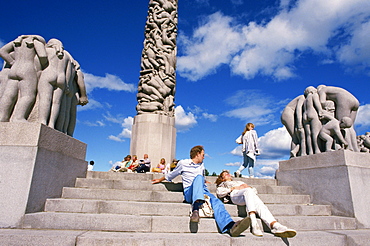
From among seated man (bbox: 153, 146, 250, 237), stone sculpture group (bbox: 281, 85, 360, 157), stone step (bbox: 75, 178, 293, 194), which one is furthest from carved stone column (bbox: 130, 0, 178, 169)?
seated man (bbox: 153, 146, 250, 237)

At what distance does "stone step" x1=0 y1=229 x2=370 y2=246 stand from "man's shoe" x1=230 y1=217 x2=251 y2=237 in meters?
0.09

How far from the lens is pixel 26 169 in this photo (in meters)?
3.93

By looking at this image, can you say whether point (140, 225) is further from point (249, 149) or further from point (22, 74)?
point (249, 149)

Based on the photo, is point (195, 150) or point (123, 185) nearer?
point (195, 150)

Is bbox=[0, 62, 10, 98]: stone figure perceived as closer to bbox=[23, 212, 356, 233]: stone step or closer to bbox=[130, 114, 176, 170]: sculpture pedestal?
bbox=[23, 212, 356, 233]: stone step

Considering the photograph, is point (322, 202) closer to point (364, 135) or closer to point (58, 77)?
point (364, 135)

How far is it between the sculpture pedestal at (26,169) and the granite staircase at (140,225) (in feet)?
0.67

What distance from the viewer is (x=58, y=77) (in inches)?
193

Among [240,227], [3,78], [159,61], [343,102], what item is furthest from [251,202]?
[159,61]

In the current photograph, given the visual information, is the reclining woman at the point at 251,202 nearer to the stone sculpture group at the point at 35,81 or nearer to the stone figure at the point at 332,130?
the stone figure at the point at 332,130

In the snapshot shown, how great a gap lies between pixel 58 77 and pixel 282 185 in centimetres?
644

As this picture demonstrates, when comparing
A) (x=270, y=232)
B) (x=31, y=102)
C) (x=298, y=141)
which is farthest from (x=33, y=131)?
(x=298, y=141)

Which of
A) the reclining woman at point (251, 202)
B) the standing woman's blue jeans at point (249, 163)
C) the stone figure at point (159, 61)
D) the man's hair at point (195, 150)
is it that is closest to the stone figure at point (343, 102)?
the standing woman's blue jeans at point (249, 163)

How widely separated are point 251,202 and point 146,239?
1.81m
